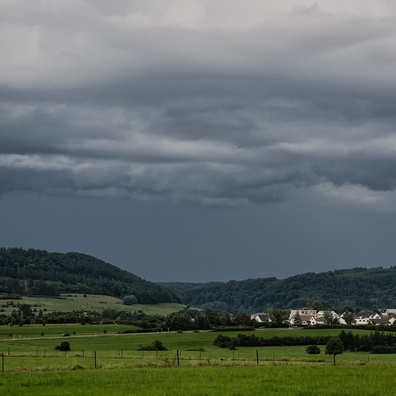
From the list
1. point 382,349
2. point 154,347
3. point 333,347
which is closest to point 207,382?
point 333,347

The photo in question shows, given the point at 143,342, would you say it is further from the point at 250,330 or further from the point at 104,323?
the point at 104,323

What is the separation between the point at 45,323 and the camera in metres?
177

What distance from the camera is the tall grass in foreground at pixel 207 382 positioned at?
134 ft

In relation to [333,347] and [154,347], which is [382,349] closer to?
[333,347]

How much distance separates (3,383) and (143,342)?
9092 centimetres

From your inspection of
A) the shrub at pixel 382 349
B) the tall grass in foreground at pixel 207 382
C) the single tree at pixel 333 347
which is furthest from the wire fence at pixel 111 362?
the shrub at pixel 382 349

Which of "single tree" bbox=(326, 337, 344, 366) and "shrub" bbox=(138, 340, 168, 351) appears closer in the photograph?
"single tree" bbox=(326, 337, 344, 366)

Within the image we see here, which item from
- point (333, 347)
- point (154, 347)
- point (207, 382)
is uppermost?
point (207, 382)

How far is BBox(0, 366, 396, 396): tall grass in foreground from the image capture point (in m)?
40.7

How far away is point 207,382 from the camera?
45.7 m

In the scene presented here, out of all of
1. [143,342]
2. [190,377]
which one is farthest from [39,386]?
[143,342]

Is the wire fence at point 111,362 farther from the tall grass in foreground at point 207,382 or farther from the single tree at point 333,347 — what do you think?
the single tree at point 333,347

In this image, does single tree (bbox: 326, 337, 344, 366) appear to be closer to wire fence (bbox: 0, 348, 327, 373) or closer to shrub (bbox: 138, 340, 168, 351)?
wire fence (bbox: 0, 348, 327, 373)

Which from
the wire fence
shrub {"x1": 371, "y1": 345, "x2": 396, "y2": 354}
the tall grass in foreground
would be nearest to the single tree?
shrub {"x1": 371, "y1": 345, "x2": 396, "y2": 354}
